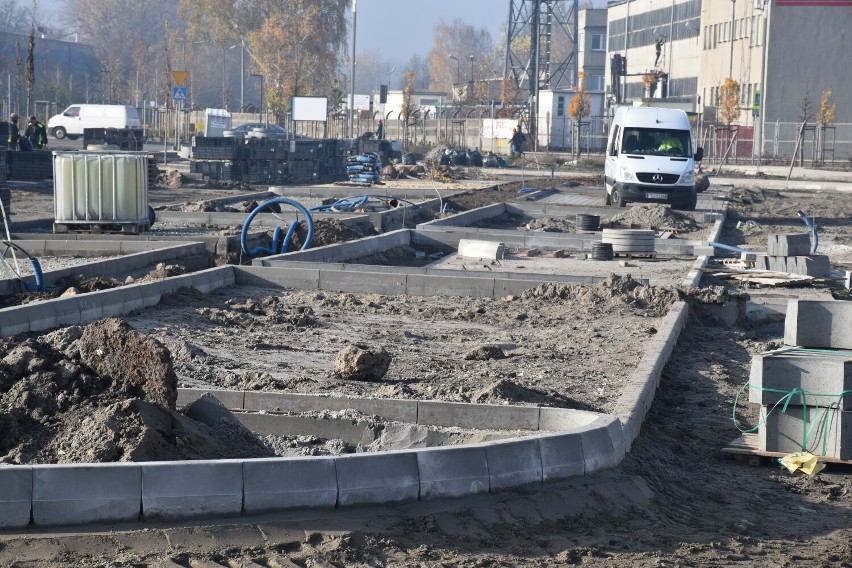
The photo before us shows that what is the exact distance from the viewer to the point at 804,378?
26.7 ft

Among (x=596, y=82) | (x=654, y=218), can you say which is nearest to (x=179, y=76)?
(x=654, y=218)

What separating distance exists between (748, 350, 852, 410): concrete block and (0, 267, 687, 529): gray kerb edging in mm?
965

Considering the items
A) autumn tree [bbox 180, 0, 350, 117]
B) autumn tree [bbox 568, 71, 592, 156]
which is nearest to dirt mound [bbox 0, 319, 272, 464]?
autumn tree [bbox 568, 71, 592, 156]

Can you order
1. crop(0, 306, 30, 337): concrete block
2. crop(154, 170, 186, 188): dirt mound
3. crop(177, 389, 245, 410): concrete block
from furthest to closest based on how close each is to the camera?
1. crop(154, 170, 186, 188): dirt mound
2. crop(0, 306, 30, 337): concrete block
3. crop(177, 389, 245, 410): concrete block

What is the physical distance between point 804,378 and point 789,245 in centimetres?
923

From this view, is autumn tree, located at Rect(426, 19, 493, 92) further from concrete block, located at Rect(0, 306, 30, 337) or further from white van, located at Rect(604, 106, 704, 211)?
concrete block, located at Rect(0, 306, 30, 337)

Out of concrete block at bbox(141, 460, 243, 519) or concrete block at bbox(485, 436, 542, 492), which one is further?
concrete block at bbox(485, 436, 542, 492)

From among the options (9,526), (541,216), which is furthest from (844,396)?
(541,216)

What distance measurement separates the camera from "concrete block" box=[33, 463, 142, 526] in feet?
18.8

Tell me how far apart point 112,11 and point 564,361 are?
427 feet

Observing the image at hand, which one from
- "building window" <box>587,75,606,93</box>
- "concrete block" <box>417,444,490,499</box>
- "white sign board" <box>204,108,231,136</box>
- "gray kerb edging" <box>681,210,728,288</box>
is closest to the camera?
"concrete block" <box>417,444,490,499</box>

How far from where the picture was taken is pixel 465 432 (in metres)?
7.90

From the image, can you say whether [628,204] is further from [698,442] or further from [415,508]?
[415,508]

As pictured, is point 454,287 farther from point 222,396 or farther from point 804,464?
point 804,464
